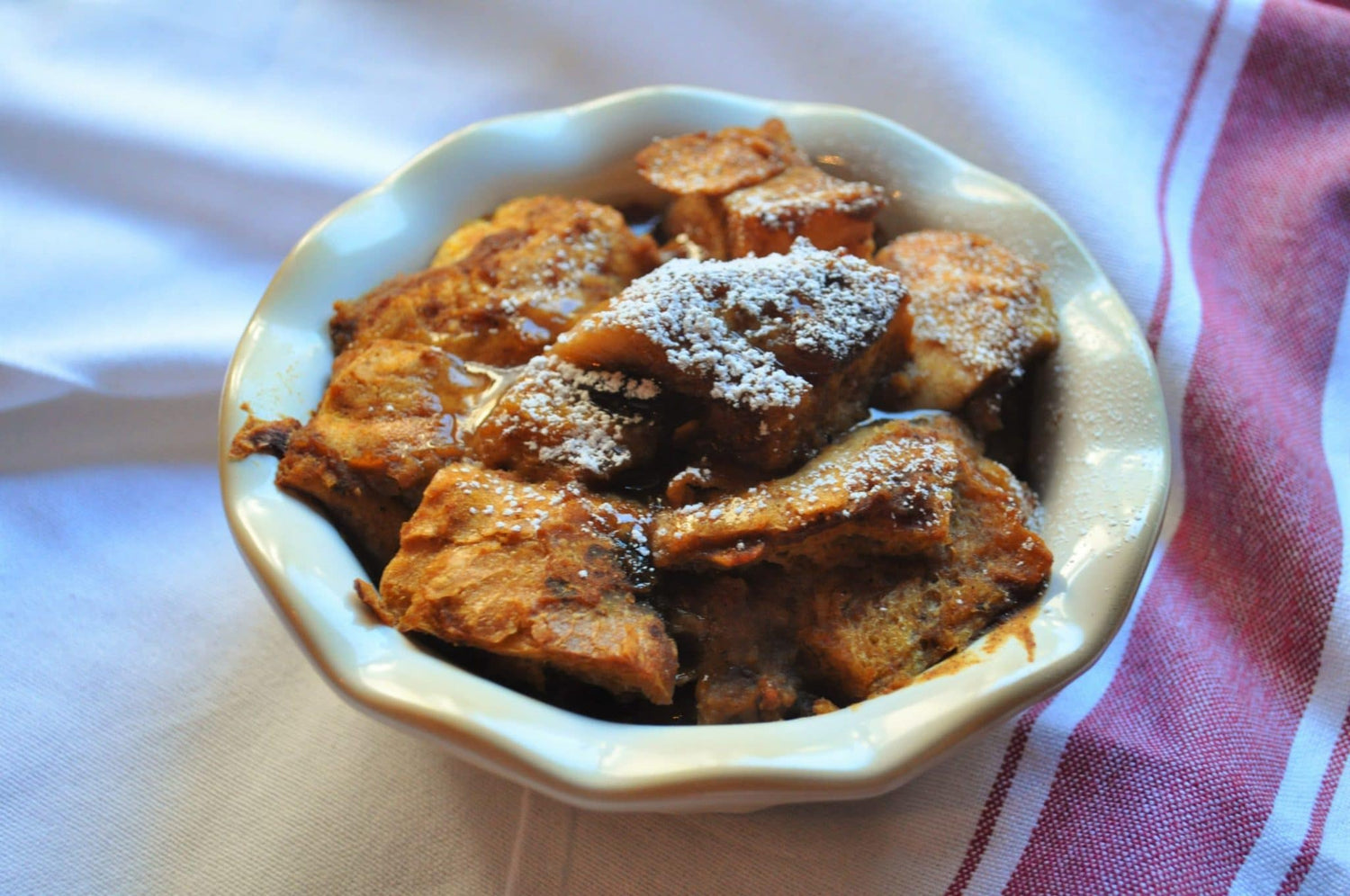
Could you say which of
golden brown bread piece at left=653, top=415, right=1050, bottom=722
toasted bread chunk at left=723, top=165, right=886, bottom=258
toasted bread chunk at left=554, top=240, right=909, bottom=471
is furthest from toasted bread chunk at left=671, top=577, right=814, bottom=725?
toasted bread chunk at left=723, top=165, right=886, bottom=258

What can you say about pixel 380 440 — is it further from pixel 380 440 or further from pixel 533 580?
pixel 533 580

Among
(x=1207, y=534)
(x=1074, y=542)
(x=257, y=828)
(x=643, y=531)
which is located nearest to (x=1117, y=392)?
(x=1074, y=542)

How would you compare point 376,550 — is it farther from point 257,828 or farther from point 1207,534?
point 1207,534

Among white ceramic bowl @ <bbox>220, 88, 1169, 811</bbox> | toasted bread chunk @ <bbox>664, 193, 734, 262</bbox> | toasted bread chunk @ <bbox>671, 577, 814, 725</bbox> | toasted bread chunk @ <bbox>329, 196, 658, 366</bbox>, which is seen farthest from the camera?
toasted bread chunk @ <bbox>664, 193, 734, 262</bbox>

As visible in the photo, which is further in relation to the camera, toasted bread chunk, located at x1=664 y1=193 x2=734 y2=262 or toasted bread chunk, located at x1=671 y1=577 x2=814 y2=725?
toasted bread chunk, located at x1=664 y1=193 x2=734 y2=262

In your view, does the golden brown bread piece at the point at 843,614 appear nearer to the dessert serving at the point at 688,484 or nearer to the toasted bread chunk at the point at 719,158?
the dessert serving at the point at 688,484

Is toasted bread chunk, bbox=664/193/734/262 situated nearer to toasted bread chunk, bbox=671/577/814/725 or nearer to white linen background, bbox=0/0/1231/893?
toasted bread chunk, bbox=671/577/814/725
